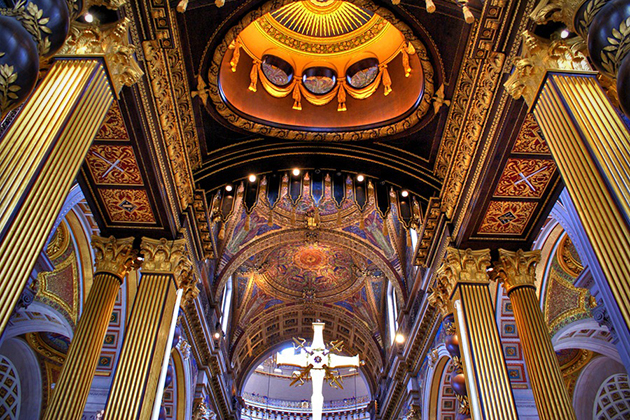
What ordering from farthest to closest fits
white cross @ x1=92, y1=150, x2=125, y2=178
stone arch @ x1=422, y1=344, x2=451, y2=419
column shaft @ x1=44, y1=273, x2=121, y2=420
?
stone arch @ x1=422, y1=344, x2=451, y2=419 → white cross @ x1=92, y1=150, x2=125, y2=178 → column shaft @ x1=44, y1=273, x2=121, y2=420

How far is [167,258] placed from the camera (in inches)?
319

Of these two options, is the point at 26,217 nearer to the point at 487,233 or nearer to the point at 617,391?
the point at 487,233

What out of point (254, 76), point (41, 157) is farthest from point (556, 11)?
point (254, 76)

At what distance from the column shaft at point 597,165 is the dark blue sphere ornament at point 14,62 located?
4539 millimetres

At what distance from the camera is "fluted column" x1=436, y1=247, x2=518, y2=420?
680cm

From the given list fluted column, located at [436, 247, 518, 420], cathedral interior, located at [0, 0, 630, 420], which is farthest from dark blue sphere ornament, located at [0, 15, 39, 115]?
fluted column, located at [436, 247, 518, 420]

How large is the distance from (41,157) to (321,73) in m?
7.42

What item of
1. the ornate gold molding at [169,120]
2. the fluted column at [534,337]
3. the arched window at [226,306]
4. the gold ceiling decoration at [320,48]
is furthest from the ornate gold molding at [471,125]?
the arched window at [226,306]

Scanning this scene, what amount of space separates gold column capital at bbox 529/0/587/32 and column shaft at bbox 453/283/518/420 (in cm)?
432

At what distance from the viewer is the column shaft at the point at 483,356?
6.76 meters

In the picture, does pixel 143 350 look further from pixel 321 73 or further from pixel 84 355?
pixel 321 73

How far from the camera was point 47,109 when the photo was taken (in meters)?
4.36

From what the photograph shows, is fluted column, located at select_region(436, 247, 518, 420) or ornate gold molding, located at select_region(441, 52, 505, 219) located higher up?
ornate gold molding, located at select_region(441, 52, 505, 219)

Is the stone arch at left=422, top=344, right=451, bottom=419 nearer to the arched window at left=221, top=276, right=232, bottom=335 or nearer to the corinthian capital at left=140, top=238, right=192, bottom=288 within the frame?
the corinthian capital at left=140, top=238, right=192, bottom=288
